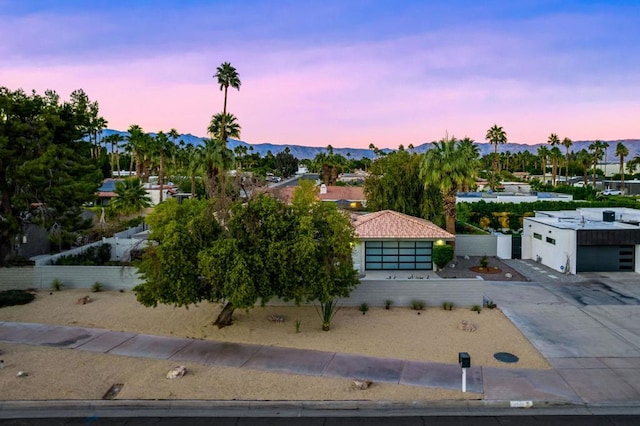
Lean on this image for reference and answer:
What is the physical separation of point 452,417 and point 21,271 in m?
22.1

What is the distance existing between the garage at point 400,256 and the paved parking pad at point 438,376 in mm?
15060

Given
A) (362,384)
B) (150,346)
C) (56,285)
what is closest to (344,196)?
(56,285)

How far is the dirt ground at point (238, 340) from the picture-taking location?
45.0ft

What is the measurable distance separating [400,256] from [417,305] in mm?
8897

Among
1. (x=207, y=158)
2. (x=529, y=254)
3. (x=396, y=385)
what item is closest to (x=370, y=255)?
(x=529, y=254)

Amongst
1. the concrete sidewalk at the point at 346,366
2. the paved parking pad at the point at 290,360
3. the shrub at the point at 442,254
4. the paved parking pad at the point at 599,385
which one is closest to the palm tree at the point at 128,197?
the concrete sidewalk at the point at 346,366

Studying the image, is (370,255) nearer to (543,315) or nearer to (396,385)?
(543,315)

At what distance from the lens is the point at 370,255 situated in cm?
3083

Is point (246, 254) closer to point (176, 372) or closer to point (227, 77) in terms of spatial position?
point (176, 372)

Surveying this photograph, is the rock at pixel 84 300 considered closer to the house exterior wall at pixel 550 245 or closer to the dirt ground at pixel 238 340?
the dirt ground at pixel 238 340

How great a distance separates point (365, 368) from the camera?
15406mm

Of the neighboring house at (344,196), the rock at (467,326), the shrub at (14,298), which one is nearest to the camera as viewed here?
the rock at (467,326)

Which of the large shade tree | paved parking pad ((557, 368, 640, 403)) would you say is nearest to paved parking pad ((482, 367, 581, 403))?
paved parking pad ((557, 368, 640, 403))

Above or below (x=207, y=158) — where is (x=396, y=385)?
below
